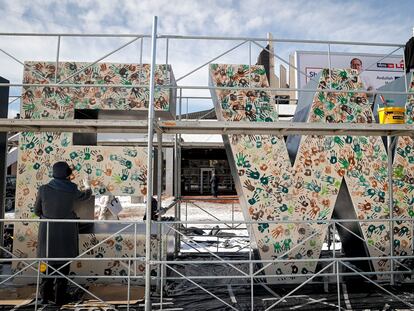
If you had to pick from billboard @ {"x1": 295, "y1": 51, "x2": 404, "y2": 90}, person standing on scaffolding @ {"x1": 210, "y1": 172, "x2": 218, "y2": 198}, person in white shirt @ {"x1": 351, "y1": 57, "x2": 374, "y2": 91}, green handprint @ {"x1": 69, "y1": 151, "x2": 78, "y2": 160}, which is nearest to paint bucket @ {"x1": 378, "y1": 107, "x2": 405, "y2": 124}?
green handprint @ {"x1": 69, "y1": 151, "x2": 78, "y2": 160}

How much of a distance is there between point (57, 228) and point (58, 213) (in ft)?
0.75

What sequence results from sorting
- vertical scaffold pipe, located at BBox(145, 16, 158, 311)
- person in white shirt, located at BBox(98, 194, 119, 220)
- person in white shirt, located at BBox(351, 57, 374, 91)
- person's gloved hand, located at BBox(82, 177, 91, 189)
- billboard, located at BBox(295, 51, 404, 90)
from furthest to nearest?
person in white shirt, located at BBox(351, 57, 374, 91)
billboard, located at BBox(295, 51, 404, 90)
person in white shirt, located at BBox(98, 194, 119, 220)
person's gloved hand, located at BBox(82, 177, 91, 189)
vertical scaffold pipe, located at BBox(145, 16, 158, 311)

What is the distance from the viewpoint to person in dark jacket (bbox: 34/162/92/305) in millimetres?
5375

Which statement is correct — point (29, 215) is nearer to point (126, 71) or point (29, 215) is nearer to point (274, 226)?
point (126, 71)

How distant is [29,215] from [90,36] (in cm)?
345

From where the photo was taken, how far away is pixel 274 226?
647 cm

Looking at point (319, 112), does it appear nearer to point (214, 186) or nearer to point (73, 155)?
point (73, 155)

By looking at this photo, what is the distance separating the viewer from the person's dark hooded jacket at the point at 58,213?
538 centimetres

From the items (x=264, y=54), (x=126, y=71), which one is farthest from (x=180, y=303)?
(x=264, y=54)

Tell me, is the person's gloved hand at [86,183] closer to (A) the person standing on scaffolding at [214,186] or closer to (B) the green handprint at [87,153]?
(B) the green handprint at [87,153]

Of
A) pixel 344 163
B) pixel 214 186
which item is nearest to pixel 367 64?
pixel 214 186

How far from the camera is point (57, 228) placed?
5.39m

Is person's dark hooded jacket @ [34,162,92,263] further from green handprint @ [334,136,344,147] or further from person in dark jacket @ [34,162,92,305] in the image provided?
green handprint @ [334,136,344,147]

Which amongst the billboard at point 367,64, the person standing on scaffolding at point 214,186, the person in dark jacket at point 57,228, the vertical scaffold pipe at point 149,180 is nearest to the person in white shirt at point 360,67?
the billboard at point 367,64
